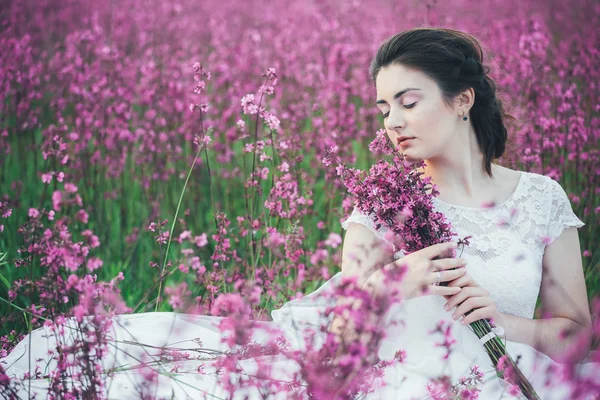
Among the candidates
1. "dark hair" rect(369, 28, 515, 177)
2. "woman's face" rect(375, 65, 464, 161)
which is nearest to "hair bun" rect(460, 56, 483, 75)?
"dark hair" rect(369, 28, 515, 177)

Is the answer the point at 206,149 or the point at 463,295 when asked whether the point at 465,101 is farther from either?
the point at 206,149

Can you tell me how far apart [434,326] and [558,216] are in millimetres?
700

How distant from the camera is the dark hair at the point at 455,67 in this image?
236 centimetres

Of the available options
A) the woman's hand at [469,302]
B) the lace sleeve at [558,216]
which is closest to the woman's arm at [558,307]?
the lace sleeve at [558,216]

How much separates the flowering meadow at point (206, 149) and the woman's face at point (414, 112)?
580 millimetres

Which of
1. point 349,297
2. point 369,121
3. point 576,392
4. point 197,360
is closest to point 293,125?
point 369,121

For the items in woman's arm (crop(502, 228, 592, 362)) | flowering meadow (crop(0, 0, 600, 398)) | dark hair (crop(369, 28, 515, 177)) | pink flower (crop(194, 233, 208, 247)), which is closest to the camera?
woman's arm (crop(502, 228, 592, 362))

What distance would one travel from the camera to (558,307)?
2.42m

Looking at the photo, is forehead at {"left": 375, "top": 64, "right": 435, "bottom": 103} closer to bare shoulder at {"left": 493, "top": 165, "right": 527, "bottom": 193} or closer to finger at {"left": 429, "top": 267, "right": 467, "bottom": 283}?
bare shoulder at {"left": 493, "top": 165, "right": 527, "bottom": 193}

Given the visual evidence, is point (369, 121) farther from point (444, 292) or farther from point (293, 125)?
point (444, 292)

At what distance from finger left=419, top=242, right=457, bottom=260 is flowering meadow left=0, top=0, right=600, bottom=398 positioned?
0.47m

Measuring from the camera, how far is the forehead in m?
2.32

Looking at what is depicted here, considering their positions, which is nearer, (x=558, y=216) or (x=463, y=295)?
(x=463, y=295)

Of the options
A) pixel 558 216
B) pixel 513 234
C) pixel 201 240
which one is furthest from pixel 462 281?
pixel 201 240
